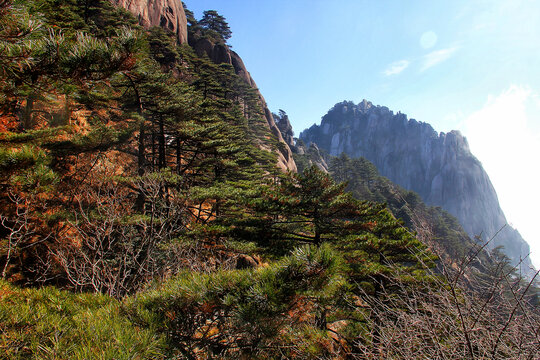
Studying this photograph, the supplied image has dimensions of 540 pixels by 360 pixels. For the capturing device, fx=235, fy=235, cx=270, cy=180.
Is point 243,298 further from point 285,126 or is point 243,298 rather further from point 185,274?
point 285,126

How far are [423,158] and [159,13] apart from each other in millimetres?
81989

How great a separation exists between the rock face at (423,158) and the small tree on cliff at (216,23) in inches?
2589

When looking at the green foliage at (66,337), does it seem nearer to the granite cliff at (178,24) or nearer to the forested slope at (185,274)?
the forested slope at (185,274)

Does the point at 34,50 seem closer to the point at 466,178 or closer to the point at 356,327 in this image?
the point at 356,327

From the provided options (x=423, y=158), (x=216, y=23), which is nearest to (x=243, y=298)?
(x=216, y=23)

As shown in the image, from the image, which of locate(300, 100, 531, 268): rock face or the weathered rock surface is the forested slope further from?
locate(300, 100, 531, 268): rock face

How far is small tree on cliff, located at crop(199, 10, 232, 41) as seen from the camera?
1622 inches

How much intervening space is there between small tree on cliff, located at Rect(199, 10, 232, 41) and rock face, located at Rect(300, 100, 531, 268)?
65.8m

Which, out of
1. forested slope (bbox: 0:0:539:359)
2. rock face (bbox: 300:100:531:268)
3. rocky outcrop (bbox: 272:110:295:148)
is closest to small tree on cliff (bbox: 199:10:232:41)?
rocky outcrop (bbox: 272:110:295:148)

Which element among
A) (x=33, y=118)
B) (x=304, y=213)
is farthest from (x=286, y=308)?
(x=33, y=118)

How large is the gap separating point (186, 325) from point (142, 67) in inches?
95.1

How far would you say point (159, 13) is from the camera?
28375 mm

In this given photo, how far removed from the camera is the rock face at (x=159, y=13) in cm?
2508

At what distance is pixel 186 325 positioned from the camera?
212 centimetres
